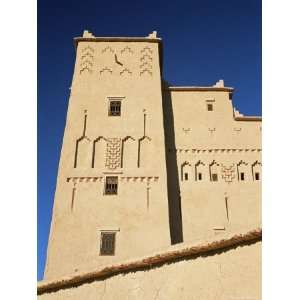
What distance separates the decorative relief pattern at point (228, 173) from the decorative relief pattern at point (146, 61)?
4.46m

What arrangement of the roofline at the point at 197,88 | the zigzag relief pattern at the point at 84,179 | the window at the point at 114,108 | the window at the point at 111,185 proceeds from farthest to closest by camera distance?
1. the roofline at the point at 197,88
2. the window at the point at 114,108
3. the zigzag relief pattern at the point at 84,179
4. the window at the point at 111,185

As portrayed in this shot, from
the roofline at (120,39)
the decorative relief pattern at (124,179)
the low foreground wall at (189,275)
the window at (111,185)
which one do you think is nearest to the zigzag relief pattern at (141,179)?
the decorative relief pattern at (124,179)

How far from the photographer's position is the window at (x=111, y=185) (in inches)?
515

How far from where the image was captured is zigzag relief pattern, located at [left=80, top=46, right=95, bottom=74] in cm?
1553

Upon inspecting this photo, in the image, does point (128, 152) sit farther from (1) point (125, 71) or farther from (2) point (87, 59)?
(2) point (87, 59)

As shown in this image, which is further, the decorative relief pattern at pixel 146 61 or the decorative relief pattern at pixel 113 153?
the decorative relief pattern at pixel 146 61

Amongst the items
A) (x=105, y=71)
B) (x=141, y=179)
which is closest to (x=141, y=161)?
(x=141, y=179)

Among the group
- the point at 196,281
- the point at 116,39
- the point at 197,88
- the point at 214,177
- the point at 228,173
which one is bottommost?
the point at 196,281

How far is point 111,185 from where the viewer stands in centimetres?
1321

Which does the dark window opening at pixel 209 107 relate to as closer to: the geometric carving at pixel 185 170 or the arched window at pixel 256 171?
the geometric carving at pixel 185 170

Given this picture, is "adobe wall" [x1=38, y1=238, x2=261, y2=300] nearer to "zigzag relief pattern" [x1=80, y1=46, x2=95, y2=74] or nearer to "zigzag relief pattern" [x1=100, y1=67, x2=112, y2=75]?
"zigzag relief pattern" [x1=100, y1=67, x2=112, y2=75]

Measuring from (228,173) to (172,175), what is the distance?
77.3 inches

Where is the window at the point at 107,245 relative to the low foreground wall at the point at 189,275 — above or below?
below

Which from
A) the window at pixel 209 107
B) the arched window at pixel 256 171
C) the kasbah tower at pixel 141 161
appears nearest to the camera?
the kasbah tower at pixel 141 161
